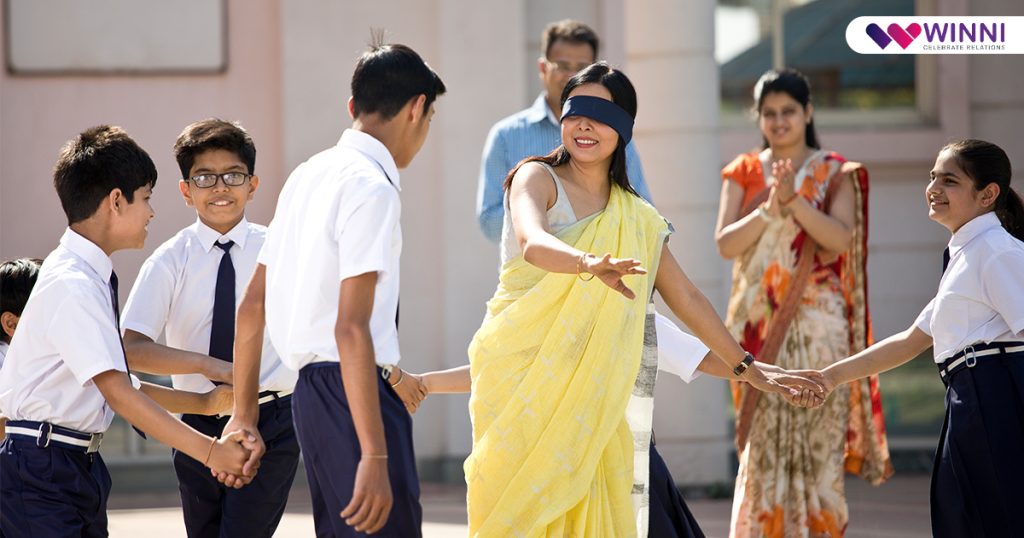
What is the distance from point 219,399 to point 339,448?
1.04 metres

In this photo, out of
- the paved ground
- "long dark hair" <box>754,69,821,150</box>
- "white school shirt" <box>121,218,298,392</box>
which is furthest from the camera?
the paved ground

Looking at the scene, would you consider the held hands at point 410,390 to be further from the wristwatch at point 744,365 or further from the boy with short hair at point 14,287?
the boy with short hair at point 14,287

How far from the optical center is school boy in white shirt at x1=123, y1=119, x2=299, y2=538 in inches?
174

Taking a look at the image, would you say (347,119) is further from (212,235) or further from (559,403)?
(559,403)

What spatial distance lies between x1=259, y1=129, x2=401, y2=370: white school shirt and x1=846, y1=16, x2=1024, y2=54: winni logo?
6.22 metres

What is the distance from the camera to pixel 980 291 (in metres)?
4.56

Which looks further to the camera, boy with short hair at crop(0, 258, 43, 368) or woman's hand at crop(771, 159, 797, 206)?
woman's hand at crop(771, 159, 797, 206)

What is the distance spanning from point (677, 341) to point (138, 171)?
5.87 ft

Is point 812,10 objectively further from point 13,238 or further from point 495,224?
point 13,238

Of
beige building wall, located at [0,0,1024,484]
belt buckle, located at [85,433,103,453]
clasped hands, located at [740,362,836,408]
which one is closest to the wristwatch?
clasped hands, located at [740,362,836,408]

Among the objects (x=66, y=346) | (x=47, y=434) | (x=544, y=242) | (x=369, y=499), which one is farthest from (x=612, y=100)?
(x=47, y=434)

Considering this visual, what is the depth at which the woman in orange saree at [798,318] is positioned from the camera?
19.3ft

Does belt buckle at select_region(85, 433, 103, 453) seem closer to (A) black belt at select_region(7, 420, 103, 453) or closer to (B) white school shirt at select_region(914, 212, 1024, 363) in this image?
(A) black belt at select_region(7, 420, 103, 453)

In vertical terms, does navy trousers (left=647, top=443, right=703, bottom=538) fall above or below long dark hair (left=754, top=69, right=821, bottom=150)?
below
